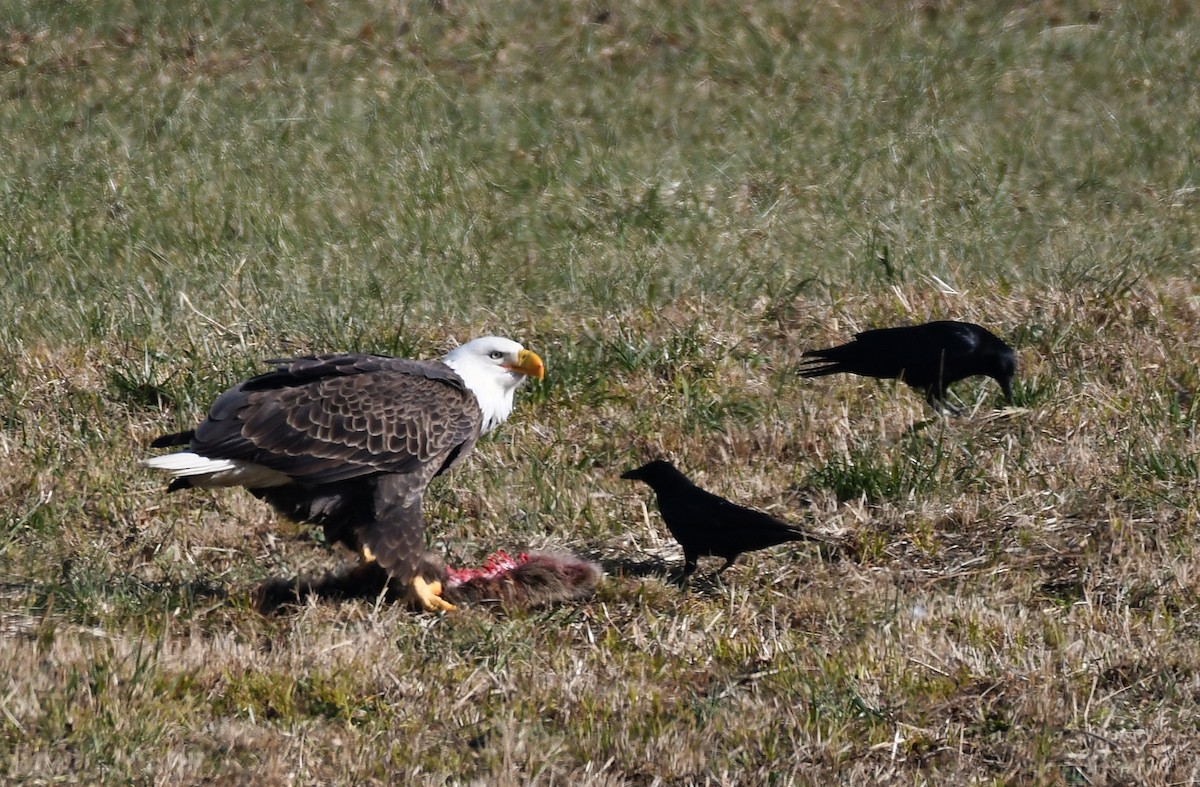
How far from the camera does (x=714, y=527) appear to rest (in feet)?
18.1

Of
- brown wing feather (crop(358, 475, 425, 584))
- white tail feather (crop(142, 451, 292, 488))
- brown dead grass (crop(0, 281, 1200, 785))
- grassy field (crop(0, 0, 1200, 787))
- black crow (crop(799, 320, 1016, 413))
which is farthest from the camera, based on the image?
black crow (crop(799, 320, 1016, 413))

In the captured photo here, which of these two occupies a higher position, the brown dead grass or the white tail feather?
the white tail feather

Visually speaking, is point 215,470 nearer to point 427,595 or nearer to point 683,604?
point 427,595

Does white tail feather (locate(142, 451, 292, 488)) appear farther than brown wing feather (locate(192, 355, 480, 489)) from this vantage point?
No

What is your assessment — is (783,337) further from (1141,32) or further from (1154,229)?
(1141,32)

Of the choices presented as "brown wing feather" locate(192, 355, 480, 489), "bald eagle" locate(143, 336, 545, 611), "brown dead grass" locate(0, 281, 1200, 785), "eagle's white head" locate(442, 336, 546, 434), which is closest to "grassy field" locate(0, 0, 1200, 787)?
"brown dead grass" locate(0, 281, 1200, 785)

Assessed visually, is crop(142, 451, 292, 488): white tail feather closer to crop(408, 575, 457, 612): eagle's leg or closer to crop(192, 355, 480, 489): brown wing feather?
crop(192, 355, 480, 489): brown wing feather

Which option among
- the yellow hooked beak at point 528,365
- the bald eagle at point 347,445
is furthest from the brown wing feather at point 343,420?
the yellow hooked beak at point 528,365

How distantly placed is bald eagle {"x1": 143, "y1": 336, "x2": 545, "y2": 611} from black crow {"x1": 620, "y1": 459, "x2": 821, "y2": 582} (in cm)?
87

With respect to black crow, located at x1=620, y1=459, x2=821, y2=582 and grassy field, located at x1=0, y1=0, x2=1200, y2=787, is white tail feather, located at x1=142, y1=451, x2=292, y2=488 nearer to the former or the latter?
A: grassy field, located at x1=0, y1=0, x2=1200, y2=787

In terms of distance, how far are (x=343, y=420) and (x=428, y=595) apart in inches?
28.1

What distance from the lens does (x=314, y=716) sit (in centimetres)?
455

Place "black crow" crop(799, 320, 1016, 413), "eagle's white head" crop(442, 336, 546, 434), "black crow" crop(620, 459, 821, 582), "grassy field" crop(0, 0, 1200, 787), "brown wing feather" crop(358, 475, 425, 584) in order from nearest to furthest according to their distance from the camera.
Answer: "grassy field" crop(0, 0, 1200, 787)
"black crow" crop(620, 459, 821, 582)
"brown wing feather" crop(358, 475, 425, 584)
"eagle's white head" crop(442, 336, 546, 434)
"black crow" crop(799, 320, 1016, 413)

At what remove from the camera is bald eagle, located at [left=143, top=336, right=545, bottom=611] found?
5.50 metres
